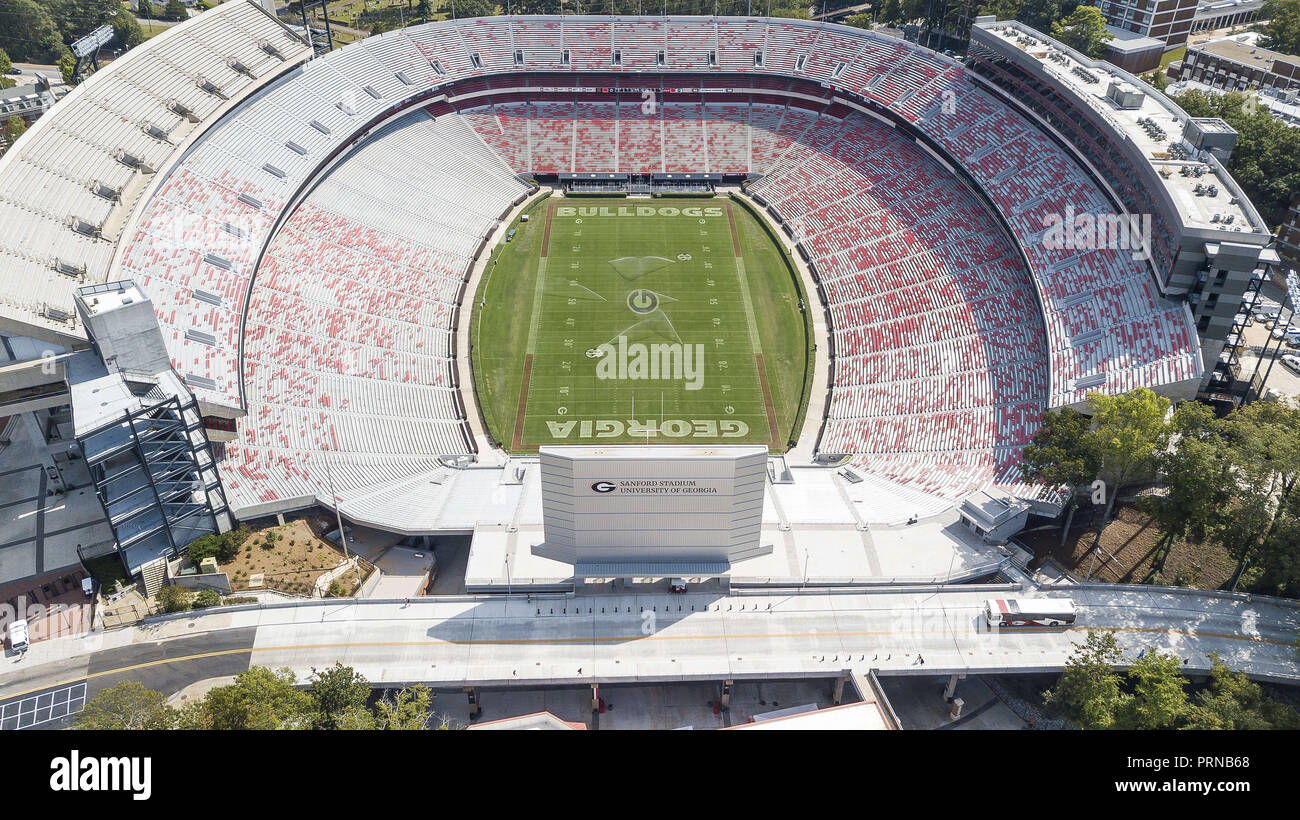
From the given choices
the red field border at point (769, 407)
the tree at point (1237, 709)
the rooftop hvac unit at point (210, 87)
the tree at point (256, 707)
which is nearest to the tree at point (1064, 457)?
the tree at point (1237, 709)

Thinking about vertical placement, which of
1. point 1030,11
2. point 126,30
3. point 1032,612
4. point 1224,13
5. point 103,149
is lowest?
point 1032,612

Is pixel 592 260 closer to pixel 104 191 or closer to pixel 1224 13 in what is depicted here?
pixel 104 191

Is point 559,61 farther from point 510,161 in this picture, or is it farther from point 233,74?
point 233,74

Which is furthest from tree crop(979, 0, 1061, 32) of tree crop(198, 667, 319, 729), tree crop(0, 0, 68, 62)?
tree crop(0, 0, 68, 62)

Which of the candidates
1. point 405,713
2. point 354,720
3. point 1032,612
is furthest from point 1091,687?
point 354,720

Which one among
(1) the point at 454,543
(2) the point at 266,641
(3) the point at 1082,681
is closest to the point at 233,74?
(1) the point at 454,543

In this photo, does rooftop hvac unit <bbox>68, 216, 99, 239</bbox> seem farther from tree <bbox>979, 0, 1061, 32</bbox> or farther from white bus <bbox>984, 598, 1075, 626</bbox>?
tree <bbox>979, 0, 1061, 32</bbox>

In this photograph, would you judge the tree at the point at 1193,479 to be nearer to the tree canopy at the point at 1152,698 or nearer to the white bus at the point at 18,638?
the tree canopy at the point at 1152,698
